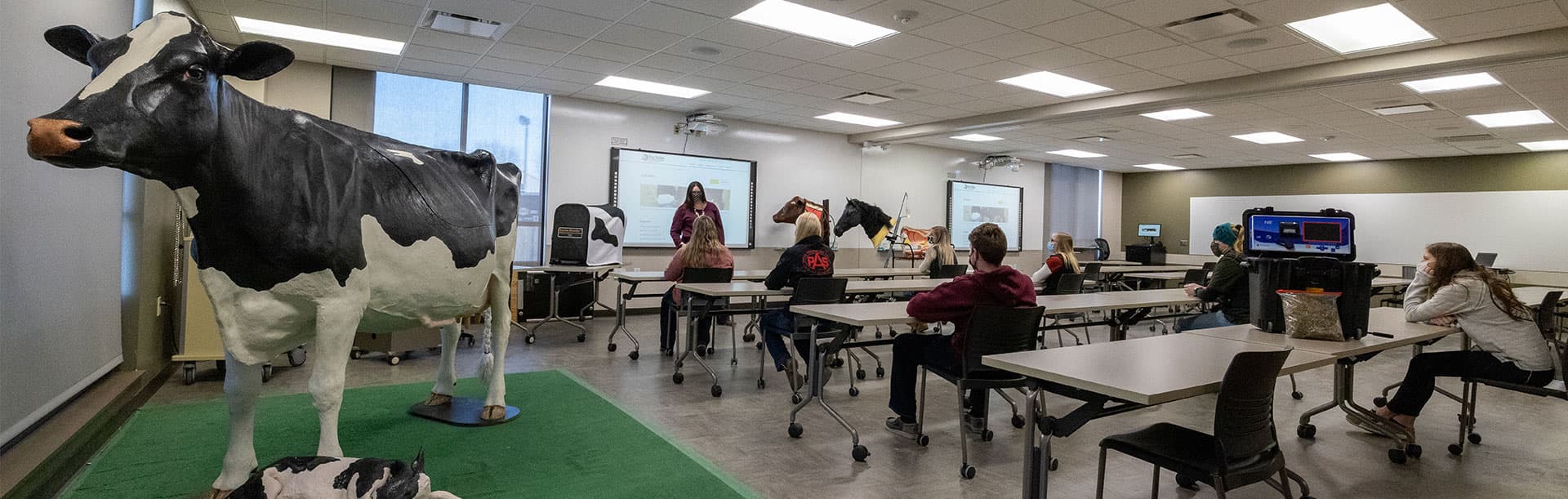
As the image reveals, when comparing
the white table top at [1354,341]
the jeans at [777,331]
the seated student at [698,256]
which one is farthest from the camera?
the seated student at [698,256]

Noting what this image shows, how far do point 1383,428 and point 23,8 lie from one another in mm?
5809

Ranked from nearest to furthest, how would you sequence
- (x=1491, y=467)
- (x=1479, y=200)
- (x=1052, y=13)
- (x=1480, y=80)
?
(x=1491, y=467) → (x=1052, y=13) → (x=1480, y=80) → (x=1479, y=200)

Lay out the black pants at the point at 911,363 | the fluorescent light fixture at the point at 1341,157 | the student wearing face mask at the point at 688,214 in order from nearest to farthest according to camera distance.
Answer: the black pants at the point at 911,363, the student wearing face mask at the point at 688,214, the fluorescent light fixture at the point at 1341,157

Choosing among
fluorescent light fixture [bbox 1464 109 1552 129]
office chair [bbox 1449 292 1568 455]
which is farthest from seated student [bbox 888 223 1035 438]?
fluorescent light fixture [bbox 1464 109 1552 129]

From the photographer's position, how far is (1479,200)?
35.8 ft

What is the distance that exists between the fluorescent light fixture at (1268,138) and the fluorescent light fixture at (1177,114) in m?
1.78

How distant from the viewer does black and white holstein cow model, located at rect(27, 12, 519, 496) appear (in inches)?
62.5

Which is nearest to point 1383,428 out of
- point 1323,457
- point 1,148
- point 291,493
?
point 1323,457

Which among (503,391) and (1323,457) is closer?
(503,391)

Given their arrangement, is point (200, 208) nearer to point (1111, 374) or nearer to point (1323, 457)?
point (1111, 374)

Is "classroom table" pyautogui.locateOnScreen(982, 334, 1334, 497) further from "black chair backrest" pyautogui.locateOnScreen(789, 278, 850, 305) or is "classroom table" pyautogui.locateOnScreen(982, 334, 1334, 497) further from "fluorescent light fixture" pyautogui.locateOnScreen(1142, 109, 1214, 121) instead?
"fluorescent light fixture" pyautogui.locateOnScreen(1142, 109, 1214, 121)

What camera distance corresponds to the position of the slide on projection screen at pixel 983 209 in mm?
12422

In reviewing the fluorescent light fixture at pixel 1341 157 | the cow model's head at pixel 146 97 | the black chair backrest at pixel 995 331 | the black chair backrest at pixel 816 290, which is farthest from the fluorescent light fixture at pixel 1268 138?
the cow model's head at pixel 146 97

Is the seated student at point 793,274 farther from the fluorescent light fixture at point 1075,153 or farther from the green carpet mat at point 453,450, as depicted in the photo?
the fluorescent light fixture at point 1075,153
